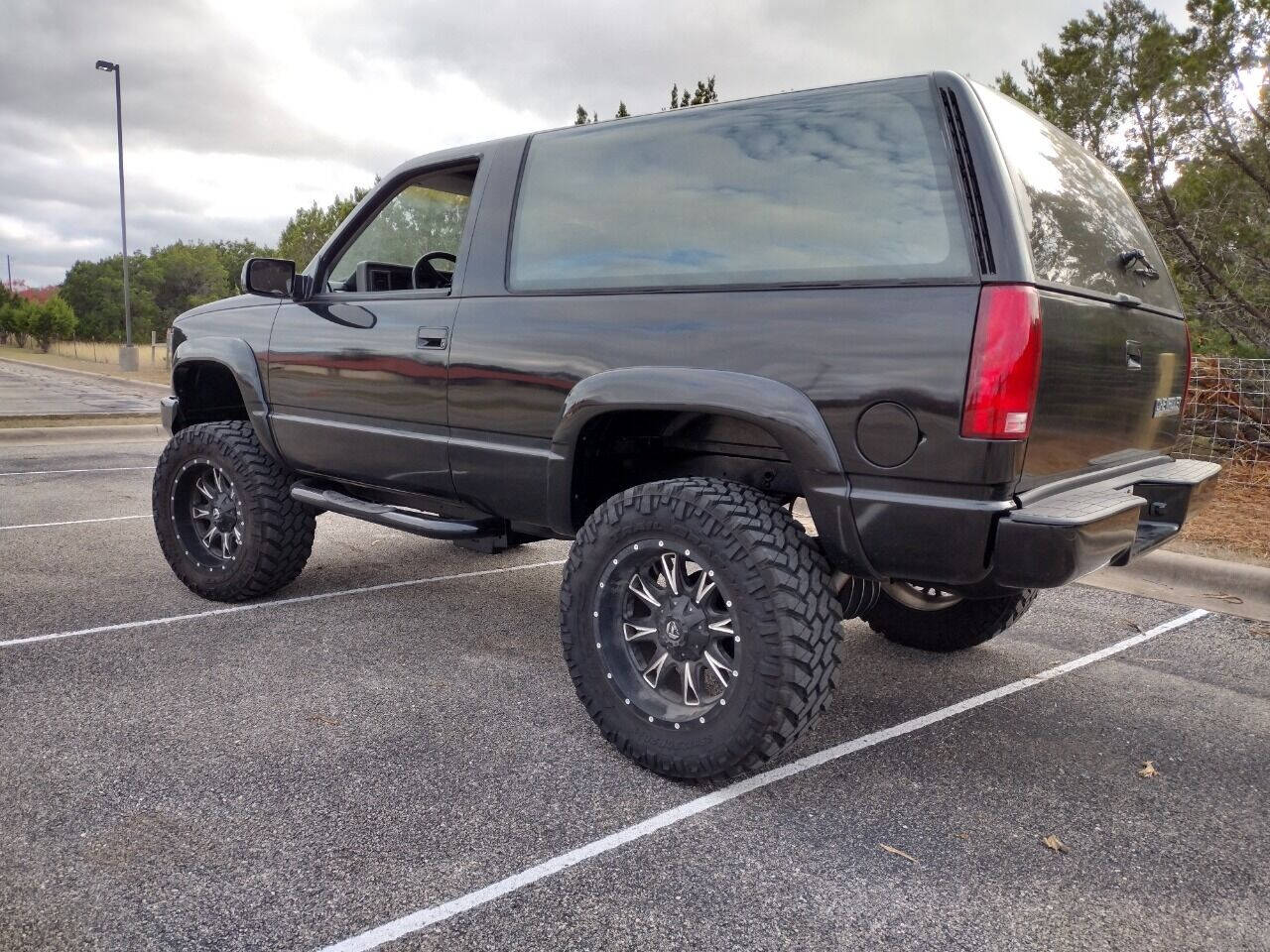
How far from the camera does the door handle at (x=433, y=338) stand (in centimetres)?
356

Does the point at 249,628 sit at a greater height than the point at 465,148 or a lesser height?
lesser

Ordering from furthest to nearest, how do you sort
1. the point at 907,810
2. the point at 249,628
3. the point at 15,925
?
the point at 249,628 → the point at 907,810 → the point at 15,925

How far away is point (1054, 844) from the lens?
2.57 meters

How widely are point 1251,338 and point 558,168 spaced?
7.18 m

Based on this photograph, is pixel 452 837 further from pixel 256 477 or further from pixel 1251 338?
pixel 1251 338

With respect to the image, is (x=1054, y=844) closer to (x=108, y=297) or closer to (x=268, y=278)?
(x=268, y=278)

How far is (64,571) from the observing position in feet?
16.9

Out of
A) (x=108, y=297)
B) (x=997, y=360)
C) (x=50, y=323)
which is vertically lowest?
(x=997, y=360)

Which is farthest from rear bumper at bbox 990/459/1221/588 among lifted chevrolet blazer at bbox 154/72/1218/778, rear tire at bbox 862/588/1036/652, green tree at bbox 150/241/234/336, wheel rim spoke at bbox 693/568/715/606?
green tree at bbox 150/241/234/336

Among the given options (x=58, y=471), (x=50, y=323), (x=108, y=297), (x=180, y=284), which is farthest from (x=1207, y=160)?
(x=180, y=284)

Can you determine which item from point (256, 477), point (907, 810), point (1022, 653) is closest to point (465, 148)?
point (256, 477)

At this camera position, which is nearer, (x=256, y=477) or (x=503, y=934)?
(x=503, y=934)

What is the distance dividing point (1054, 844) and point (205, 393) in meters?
4.33

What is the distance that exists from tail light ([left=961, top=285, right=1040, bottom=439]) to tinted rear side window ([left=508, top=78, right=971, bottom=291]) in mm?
141
